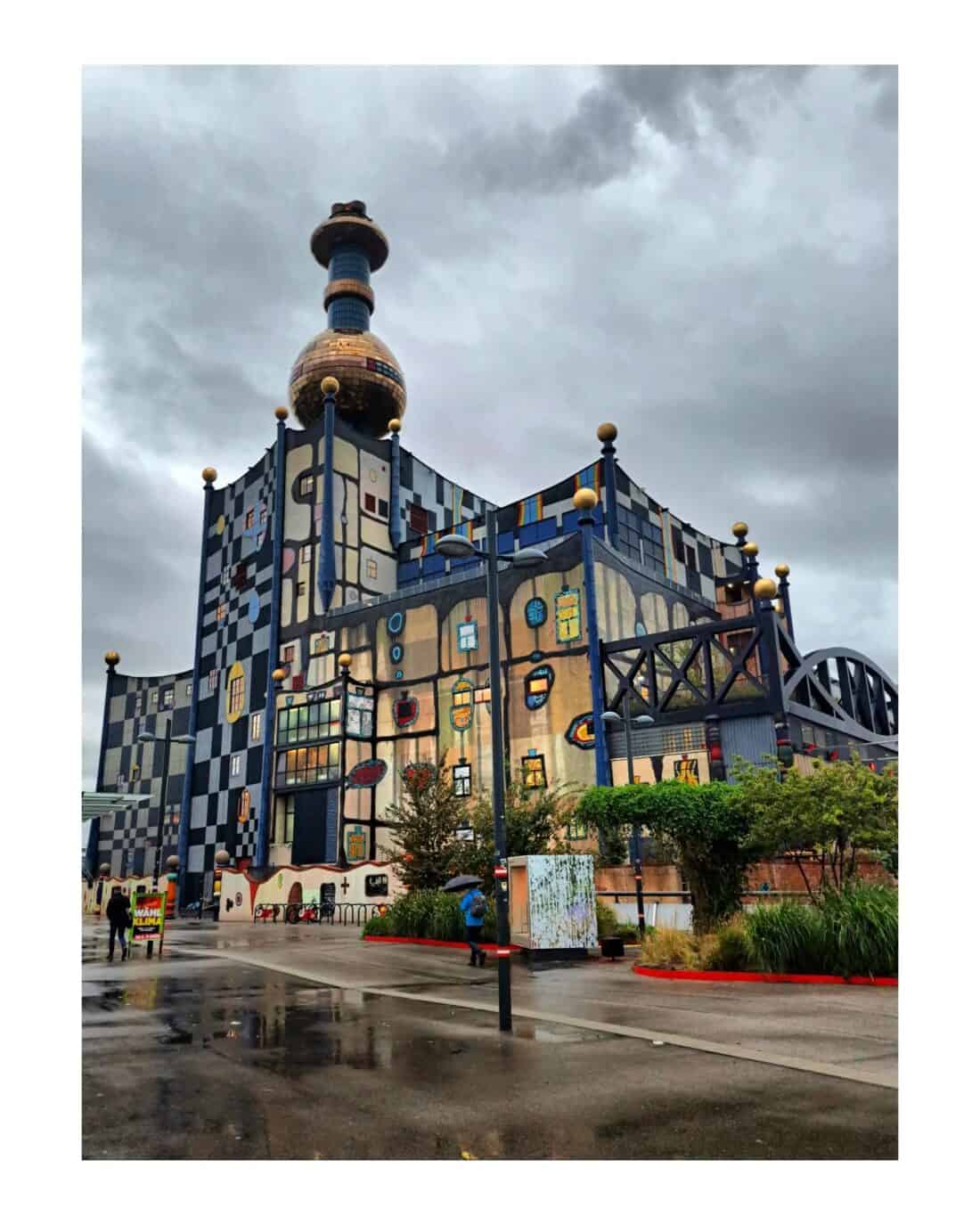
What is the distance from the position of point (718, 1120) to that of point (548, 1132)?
3.62 ft

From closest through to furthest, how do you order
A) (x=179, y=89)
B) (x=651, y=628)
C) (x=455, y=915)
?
(x=179, y=89) < (x=455, y=915) < (x=651, y=628)

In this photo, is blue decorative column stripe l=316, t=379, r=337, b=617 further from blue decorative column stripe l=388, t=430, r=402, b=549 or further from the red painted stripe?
the red painted stripe

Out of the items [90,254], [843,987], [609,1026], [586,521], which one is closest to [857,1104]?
[609,1026]

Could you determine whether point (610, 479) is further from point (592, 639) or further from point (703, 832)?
point (703, 832)

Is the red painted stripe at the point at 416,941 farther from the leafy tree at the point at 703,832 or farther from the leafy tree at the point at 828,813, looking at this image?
the leafy tree at the point at 828,813

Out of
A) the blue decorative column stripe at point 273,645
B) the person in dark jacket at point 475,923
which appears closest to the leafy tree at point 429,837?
the person in dark jacket at point 475,923

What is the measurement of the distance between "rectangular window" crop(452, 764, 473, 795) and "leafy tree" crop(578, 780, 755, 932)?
727 inches

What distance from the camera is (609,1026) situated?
10.1 m

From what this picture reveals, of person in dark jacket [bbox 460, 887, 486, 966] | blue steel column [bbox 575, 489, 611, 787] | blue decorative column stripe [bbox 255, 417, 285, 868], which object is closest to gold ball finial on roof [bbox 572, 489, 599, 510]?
blue steel column [bbox 575, 489, 611, 787]

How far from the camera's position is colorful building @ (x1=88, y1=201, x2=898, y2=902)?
33906 millimetres

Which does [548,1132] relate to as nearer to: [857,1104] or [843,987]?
[857,1104]

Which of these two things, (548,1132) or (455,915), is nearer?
(548,1132)

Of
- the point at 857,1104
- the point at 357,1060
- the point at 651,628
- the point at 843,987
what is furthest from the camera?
the point at 651,628
